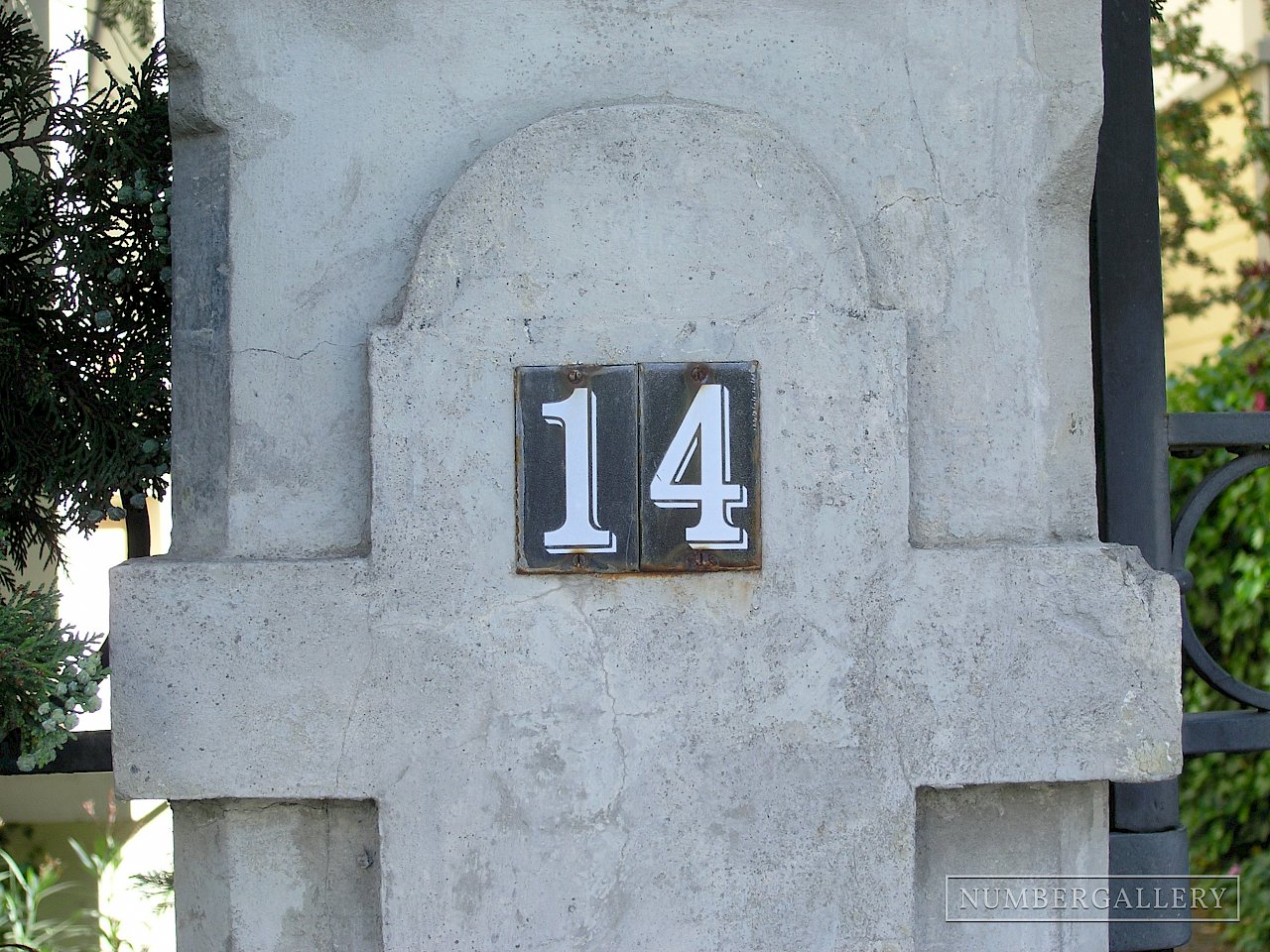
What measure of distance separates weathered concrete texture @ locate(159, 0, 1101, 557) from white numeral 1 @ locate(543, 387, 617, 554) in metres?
0.36

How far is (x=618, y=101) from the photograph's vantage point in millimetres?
2094

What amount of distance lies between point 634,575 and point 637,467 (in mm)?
182

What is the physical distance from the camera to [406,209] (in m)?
2.09

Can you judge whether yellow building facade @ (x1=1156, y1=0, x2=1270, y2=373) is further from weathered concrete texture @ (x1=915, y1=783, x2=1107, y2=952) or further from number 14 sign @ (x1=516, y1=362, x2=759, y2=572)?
number 14 sign @ (x1=516, y1=362, x2=759, y2=572)

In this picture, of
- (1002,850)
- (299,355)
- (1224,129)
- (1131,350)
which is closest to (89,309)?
(299,355)

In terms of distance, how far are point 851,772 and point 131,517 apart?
1.53m

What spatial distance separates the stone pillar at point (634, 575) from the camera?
1.97 metres

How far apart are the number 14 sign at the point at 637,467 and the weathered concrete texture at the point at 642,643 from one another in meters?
0.04

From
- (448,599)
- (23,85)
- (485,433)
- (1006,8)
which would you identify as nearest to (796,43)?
(1006,8)

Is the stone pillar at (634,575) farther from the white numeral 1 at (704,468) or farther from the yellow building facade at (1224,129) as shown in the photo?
the yellow building facade at (1224,129)

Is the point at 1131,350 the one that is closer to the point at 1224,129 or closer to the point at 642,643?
the point at 642,643

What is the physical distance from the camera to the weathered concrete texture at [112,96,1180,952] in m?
1.97

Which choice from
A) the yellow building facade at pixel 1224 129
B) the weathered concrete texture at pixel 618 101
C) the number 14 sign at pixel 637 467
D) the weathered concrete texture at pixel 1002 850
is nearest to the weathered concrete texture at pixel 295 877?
the weathered concrete texture at pixel 618 101

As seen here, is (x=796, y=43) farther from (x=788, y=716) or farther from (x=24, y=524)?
(x=24, y=524)
